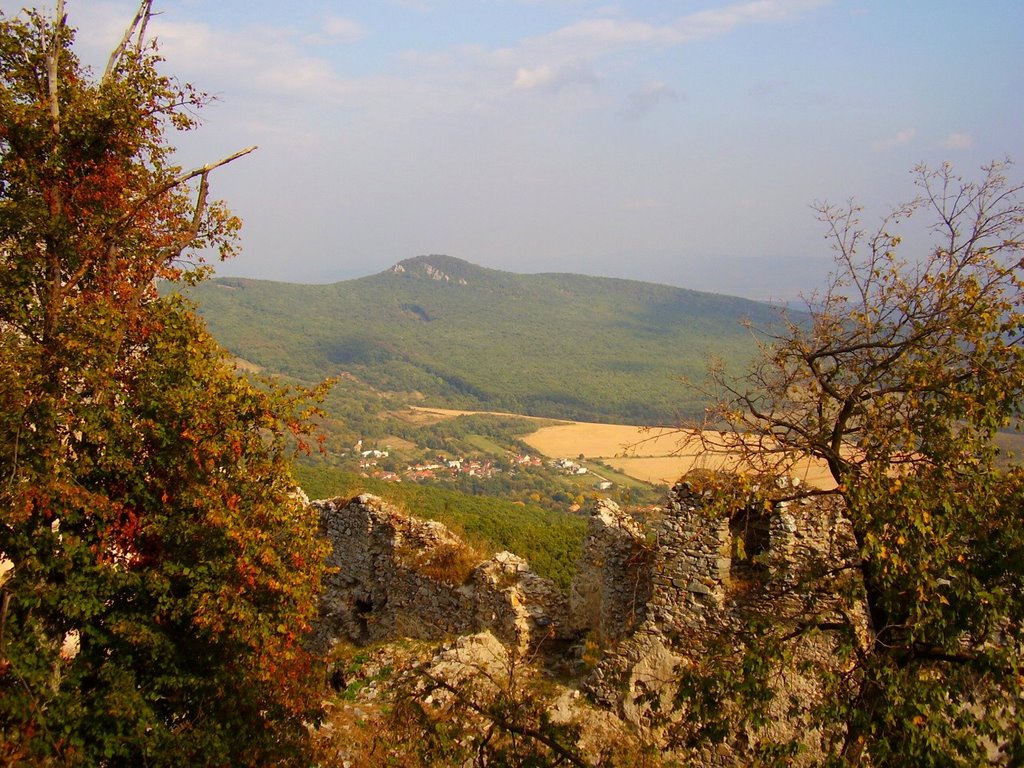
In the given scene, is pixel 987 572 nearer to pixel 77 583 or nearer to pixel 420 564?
pixel 77 583

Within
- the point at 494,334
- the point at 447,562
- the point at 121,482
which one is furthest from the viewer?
the point at 494,334

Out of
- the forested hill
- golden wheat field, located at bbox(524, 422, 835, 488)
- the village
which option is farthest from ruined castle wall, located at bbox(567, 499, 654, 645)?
the forested hill

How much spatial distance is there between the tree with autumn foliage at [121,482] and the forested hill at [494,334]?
74175mm

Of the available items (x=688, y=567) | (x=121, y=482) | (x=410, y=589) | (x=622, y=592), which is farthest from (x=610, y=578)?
(x=121, y=482)

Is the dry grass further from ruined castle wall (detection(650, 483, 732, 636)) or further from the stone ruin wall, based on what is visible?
ruined castle wall (detection(650, 483, 732, 636))

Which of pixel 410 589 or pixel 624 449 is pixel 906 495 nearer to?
pixel 624 449

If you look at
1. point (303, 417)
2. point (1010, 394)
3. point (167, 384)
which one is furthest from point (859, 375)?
point (167, 384)

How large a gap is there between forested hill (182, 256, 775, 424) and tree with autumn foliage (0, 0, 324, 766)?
243 feet

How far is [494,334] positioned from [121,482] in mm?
132977

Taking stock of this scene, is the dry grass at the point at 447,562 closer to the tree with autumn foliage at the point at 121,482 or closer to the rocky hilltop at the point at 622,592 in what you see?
the rocky hilltop at the point at 622,592

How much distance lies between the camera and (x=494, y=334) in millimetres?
140750

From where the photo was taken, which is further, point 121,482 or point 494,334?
point 494,334

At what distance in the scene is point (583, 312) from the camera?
152 meters

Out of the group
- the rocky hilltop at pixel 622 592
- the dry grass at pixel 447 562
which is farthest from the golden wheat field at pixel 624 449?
the dry grass at pixel 447 562
